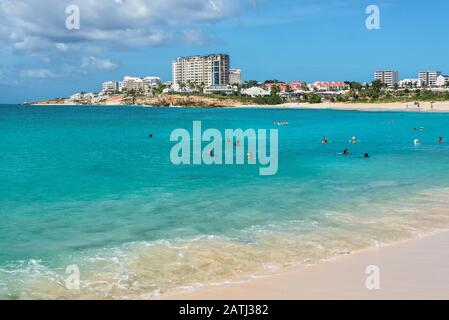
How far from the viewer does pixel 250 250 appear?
14766mm

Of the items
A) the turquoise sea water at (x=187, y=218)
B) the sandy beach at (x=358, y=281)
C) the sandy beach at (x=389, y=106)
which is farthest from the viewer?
the sandy beach at (x=389, y=106)

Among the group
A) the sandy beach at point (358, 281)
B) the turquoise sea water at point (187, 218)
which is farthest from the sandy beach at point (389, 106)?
the sandy beach at point (358, 281)

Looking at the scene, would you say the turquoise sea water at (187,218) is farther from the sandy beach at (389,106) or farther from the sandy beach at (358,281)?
→ the sandy beach at (389,106)

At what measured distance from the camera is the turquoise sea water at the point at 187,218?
1293cm

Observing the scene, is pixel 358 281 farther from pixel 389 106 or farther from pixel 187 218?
pixel 389 106

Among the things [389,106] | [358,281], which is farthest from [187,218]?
[389,106]

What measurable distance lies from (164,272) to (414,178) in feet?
66.7

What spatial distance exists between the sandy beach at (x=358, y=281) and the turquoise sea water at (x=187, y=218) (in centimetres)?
78

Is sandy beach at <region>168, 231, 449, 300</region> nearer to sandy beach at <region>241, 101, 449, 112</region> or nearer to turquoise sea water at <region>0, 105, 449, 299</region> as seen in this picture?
turquoise sea water at <region>0, 105, 449, 299</region>

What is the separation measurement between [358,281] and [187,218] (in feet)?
28.4

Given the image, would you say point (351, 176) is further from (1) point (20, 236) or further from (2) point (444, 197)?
(1) point (20, 236)

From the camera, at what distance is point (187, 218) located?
19047 millimetres
